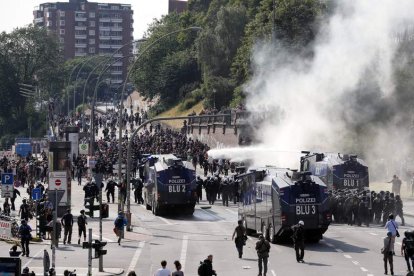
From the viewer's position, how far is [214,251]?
40438mm

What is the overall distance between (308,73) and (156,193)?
39.2 m

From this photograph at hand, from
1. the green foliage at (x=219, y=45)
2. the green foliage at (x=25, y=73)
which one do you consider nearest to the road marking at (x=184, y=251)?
the green foliage at (x=219, y=45)

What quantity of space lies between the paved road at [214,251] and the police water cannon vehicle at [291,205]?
695 mm

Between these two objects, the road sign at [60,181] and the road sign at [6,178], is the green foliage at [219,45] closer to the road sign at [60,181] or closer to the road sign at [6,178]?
the road sign at [60,181]

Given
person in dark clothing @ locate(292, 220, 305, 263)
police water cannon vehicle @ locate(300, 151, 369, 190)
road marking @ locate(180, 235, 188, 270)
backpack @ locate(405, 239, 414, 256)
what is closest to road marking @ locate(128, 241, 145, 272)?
road marking @ locate(180, 235, 188, 270)

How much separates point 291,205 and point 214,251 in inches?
129

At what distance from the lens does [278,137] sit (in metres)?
86.8

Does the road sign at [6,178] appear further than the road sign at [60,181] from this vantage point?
No

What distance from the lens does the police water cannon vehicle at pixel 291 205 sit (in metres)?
40.1

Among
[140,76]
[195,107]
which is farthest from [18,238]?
[140,76]

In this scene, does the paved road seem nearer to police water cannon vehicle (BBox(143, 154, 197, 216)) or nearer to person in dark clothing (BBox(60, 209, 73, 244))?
person in dark clothing (BBox(60, 209, 73, 244))

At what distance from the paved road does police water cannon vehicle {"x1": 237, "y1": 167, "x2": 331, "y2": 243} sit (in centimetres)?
69

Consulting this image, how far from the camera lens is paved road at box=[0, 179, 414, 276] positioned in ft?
116

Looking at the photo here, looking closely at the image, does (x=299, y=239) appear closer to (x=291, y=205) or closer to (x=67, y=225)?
(x=291, y=205)
